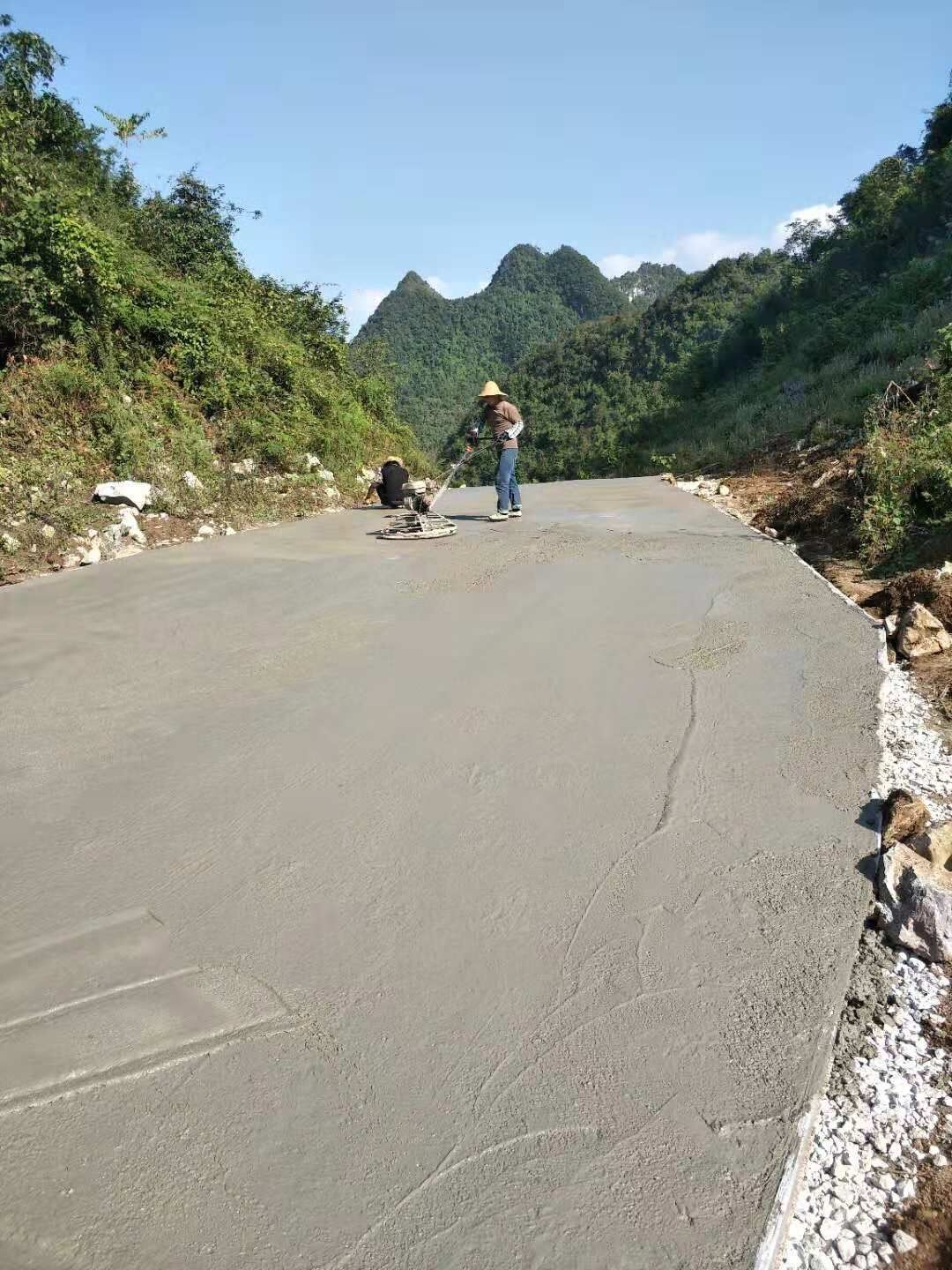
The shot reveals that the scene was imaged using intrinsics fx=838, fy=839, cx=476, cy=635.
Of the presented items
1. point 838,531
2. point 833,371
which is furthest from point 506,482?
point 833,371

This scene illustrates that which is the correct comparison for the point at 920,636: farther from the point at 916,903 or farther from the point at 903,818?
the point at 916,903

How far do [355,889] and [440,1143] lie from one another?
0.99 metres

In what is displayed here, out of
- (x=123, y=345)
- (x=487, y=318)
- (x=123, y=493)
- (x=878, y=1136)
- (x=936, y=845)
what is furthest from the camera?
(x=487, y=318)

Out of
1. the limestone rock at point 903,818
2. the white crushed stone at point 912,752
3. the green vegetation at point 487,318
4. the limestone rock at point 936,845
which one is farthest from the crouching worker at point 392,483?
the green vegetation at point 487,318

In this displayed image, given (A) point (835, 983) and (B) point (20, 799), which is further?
(B) point (20, 799)

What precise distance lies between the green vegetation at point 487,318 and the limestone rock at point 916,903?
74922 millimetres

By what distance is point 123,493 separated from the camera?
8.80 m

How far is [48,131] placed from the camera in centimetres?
1260

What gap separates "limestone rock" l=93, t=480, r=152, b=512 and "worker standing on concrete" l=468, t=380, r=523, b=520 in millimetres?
3584

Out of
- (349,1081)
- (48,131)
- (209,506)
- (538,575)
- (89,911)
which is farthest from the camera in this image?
(48,131)

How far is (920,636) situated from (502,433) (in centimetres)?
566

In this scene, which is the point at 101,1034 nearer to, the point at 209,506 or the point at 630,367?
the point at 209,506

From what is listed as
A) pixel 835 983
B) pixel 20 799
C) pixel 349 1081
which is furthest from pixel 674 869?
pixel 20 799

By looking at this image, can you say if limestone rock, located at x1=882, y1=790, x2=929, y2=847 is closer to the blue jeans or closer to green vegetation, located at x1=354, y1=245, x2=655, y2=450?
the blue jeans
